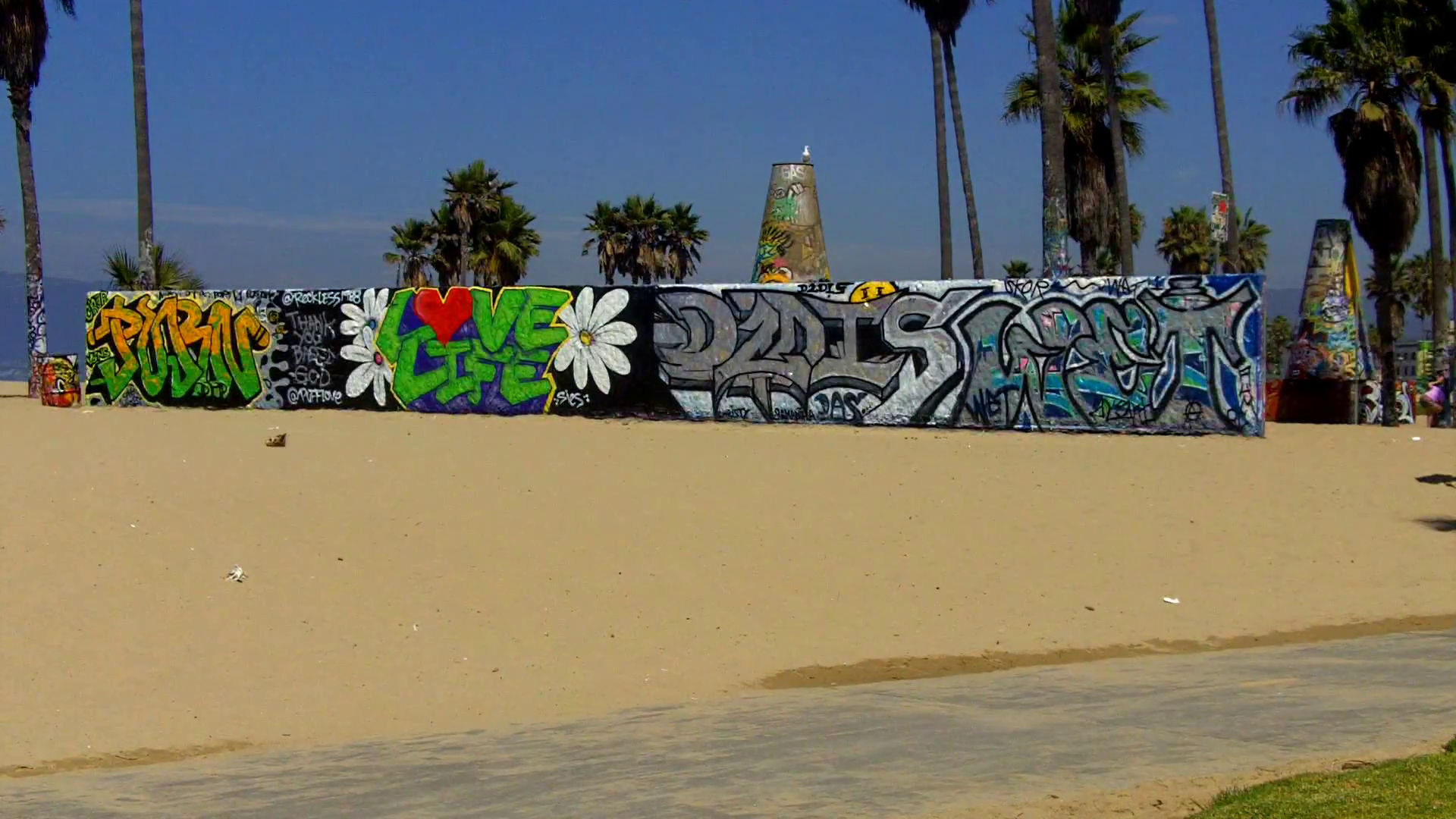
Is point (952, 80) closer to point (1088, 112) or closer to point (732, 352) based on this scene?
point (1088, 112)

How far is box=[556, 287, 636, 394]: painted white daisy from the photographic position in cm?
2092

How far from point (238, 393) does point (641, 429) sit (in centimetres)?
730

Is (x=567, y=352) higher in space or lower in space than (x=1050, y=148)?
lower

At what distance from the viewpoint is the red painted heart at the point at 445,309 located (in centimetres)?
2158

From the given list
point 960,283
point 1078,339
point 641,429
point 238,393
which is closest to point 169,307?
point 238,393

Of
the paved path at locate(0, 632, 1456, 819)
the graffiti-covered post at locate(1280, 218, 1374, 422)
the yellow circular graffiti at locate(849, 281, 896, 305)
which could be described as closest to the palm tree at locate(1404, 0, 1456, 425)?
the graffiti-covered post at locate(1280, 218, 1374, 422)

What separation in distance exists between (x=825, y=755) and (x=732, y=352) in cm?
1310

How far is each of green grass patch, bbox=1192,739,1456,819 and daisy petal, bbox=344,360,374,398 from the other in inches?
697

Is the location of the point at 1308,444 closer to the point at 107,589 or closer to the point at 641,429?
the point at 641,429

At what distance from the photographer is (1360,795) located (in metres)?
5.62

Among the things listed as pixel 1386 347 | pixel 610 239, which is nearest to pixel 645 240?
pixel 610 239

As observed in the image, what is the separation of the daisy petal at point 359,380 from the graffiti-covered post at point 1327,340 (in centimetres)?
1462

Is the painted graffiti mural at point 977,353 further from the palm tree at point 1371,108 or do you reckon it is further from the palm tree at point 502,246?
the palm tree at point 502,246

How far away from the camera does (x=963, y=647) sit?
11.0 meters
